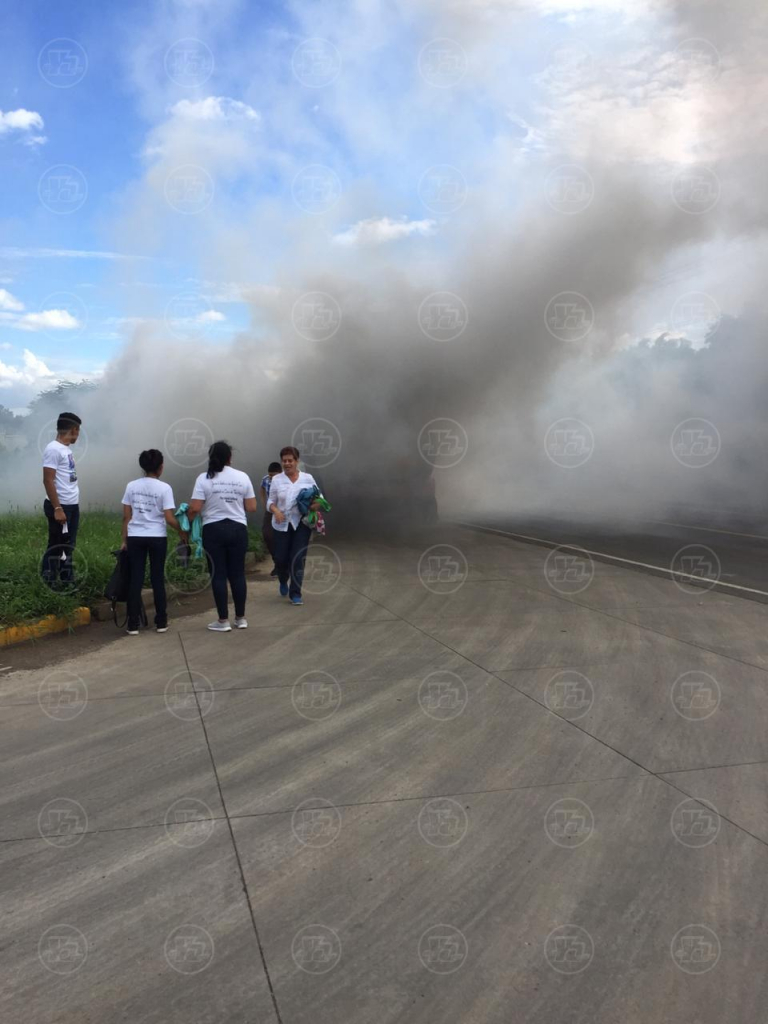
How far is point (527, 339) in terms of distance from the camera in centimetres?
1870

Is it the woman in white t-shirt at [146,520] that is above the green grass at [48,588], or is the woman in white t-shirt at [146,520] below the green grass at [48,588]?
above

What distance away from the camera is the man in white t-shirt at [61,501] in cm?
691

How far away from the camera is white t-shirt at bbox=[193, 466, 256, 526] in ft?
21.0

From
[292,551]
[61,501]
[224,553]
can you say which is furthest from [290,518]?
[61,501]

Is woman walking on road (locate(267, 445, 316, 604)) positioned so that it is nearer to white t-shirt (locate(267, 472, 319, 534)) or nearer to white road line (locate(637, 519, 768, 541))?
white t-shirt (locate(267, 472, 319, 534))

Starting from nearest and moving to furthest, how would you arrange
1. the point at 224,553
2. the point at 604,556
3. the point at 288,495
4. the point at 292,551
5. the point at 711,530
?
the point at 224,553
the point at 288,495
the point at 292,551
the point at 604,556
the point at 711,530

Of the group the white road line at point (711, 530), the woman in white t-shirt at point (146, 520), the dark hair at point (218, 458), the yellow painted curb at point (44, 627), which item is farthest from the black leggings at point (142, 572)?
the white road line at point (711, 530)

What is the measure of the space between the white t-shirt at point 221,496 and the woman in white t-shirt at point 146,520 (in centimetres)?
26

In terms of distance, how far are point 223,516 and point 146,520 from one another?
0.62 m

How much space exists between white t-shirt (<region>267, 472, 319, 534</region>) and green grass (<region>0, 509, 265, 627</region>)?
56.1 inches

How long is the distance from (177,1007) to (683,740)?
9.56 ft

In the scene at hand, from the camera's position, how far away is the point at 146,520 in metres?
6.37

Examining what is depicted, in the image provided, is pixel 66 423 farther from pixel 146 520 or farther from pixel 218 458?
pixel 218 458

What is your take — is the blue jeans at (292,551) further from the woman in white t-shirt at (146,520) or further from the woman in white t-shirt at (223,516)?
the woman in white t-shirt at (146,520)
